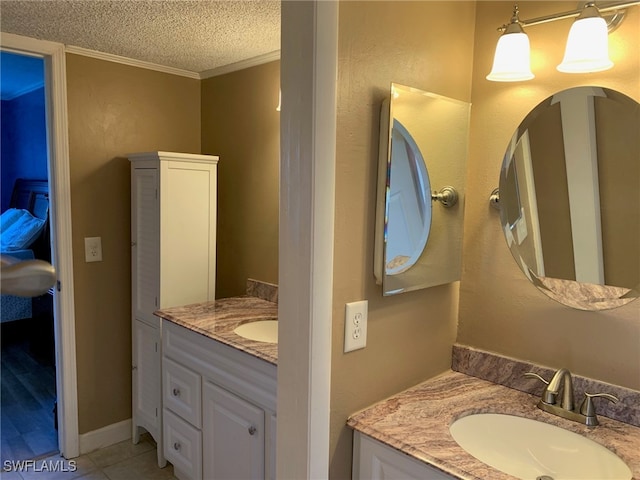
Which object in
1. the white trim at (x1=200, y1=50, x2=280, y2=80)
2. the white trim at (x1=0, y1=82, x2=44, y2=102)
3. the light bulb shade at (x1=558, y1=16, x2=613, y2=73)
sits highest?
the white trim at (x1=0, y1=82, x2=44, y2=102)

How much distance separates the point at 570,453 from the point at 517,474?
0.46ft

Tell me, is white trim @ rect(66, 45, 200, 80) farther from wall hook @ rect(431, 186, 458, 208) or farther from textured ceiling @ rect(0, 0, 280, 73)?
wall hook @ rect(431, 186, 458, 208)

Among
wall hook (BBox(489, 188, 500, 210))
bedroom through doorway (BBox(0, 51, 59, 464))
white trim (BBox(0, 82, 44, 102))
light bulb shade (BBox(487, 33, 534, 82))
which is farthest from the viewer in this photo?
white trim (BBox(0, 82, 44, 102))

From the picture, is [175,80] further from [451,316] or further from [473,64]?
[451,316]

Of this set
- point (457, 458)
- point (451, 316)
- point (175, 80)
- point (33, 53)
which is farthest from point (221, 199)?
point (457, 458)

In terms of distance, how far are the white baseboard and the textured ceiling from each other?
6.72 feet

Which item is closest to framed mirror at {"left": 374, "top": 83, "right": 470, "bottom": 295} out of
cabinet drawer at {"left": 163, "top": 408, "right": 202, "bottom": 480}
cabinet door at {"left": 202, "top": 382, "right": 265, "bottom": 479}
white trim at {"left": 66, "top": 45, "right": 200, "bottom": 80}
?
cabinet door at {"left": 202, "top": 382, "right": 265, "bottom": 479}

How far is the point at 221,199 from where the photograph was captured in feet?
9.41

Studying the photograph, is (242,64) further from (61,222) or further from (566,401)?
(566,401)

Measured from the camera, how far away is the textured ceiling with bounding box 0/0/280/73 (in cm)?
183

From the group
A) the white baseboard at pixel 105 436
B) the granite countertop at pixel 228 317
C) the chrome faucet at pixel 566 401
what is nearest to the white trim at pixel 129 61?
the granite countertop at pixel 228 317

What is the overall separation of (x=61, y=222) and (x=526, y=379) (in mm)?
2233

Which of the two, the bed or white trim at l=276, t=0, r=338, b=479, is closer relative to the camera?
white trim at l=276, t=0, r=338, b=479

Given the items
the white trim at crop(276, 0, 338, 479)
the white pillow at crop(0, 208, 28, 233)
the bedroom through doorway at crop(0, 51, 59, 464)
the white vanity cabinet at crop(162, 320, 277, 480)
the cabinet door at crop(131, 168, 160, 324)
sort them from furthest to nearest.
A: the white pillow at crop(0, 208, 28, 233) < the bedroom through doorway at crop(0, 51, 59, 464) < the cabinet door at crop(131, 168, 160, 324) < the white vanity cabinet at crop(162, 320, 277, 480) < the white trim at crop(276, 0, 338, 479)
